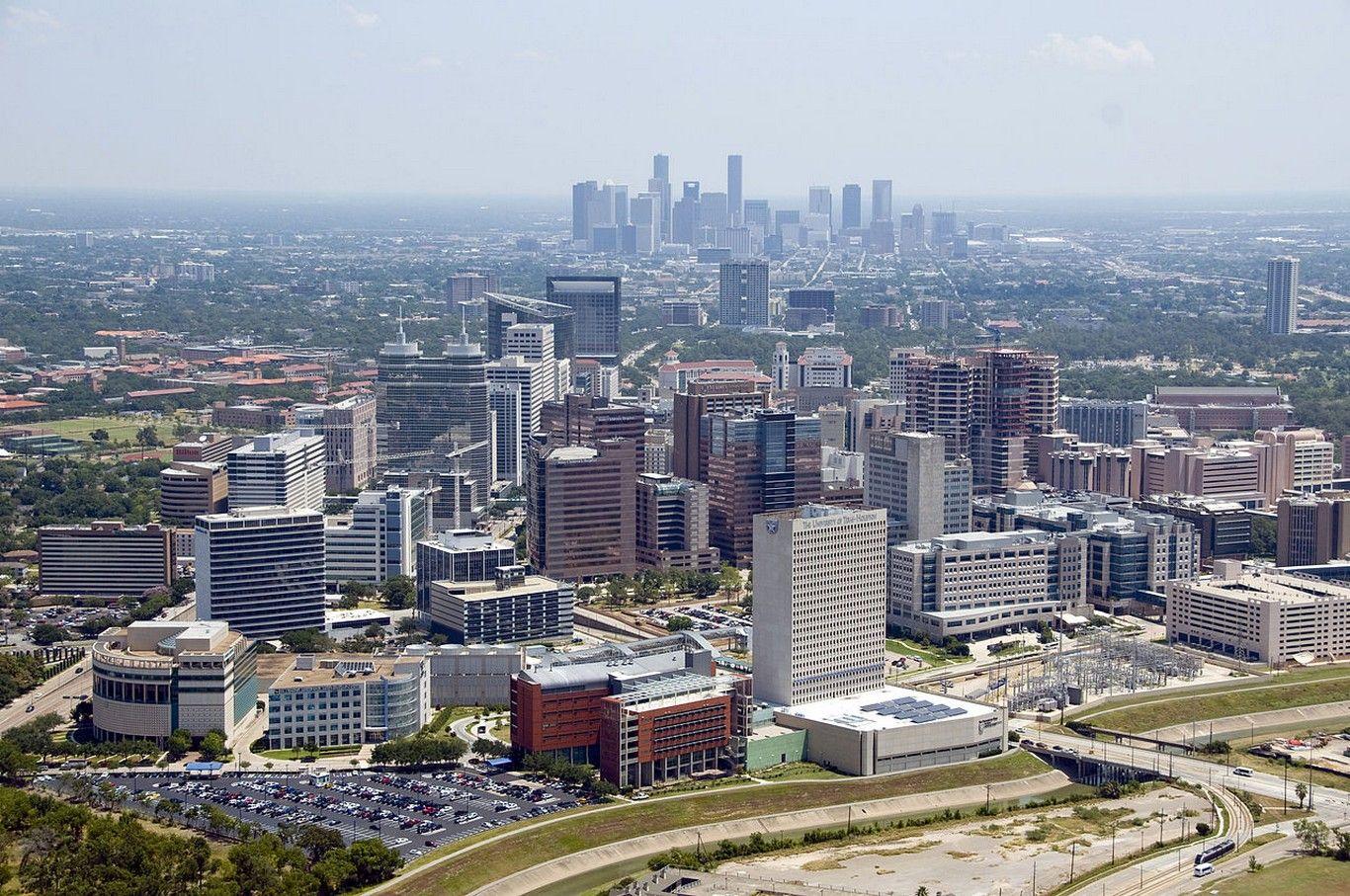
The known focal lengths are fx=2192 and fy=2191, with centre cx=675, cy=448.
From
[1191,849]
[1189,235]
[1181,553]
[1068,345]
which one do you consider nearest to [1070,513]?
[1181,553]

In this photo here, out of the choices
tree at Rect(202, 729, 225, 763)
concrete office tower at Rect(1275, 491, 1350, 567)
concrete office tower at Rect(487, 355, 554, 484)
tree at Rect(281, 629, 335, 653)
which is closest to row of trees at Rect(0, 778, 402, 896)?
tree at Rect(202, 729, 225, 763)

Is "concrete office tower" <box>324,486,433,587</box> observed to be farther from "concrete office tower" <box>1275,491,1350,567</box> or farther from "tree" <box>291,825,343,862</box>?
"concrete office tower" <box>1275,491,1350,567</box>

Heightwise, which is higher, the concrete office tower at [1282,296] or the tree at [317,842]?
the concrete office tower at [1282,296]

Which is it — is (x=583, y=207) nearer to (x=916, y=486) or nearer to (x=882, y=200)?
(x=882, y=200)

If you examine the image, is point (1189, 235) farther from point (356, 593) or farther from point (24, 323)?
point (356, 593)

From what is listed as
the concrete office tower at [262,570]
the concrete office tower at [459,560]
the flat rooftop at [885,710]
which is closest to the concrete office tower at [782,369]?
the concrete office tower at [459,560]

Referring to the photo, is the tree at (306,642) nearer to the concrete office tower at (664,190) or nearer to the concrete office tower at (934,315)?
the concrete office tower at (934,315)
